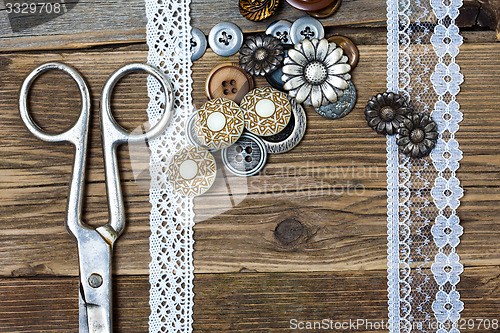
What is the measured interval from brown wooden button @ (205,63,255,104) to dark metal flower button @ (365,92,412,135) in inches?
9.4

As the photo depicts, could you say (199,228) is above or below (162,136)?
below

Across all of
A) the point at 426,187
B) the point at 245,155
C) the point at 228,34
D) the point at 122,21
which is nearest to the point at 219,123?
the point at 245,155

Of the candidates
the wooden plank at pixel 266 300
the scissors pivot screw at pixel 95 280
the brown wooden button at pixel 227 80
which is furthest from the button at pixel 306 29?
the scissors pivot screw at pixel 95 280

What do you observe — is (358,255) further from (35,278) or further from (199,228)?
(35,278)

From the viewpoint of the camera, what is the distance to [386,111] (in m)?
0.82

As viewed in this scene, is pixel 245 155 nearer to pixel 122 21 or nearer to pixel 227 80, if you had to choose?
pixel 227 80

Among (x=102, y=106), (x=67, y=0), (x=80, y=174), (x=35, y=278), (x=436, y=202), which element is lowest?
(x=35, y=278)

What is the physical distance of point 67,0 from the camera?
0.85 m

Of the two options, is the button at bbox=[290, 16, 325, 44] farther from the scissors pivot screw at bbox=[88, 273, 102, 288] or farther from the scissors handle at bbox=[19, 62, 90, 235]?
the scissors pivot screw at bbox=[88, 273, 102, 288]

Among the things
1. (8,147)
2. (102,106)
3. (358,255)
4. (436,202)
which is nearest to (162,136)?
(102,106)

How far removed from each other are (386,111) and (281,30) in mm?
259

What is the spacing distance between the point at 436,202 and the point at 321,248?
25 cm

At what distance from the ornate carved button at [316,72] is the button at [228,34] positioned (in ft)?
0.35

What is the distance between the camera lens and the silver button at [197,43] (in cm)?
83
